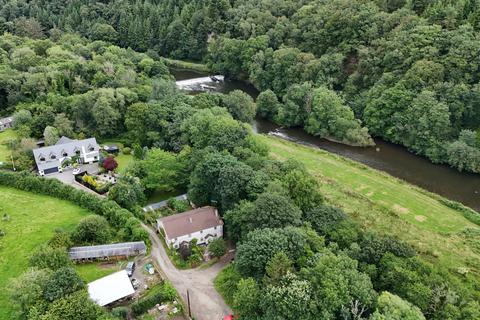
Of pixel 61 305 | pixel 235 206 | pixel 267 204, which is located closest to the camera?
pixel 61 305

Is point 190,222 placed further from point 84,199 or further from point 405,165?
point 405,165

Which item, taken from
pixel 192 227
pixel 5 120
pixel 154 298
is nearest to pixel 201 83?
pixel 5 120

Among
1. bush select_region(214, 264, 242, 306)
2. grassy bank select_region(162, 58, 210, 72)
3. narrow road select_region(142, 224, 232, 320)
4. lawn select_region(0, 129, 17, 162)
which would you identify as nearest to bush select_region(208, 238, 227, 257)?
narrow road select_region(142, 224, 232, 320)

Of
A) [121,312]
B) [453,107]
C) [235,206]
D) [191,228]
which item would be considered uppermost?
[453,107]

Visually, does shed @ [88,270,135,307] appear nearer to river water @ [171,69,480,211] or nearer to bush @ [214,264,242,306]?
bush @ [214,264,242,306]

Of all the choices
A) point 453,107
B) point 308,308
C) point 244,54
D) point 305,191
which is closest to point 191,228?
point 305,191

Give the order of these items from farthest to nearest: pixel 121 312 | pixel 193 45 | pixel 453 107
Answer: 1. pixel 193 45
2. pixel 453 107
3. pixel 121 312

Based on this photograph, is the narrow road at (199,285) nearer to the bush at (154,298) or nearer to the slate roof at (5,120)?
the bush at (154,298)

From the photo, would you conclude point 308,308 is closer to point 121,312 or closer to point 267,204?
point 267,204
